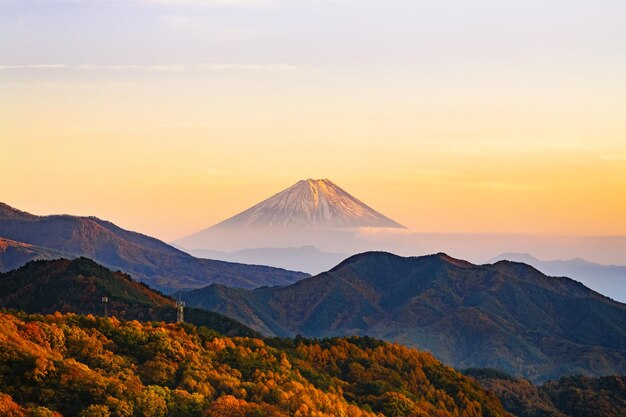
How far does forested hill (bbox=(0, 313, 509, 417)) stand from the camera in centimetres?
7694

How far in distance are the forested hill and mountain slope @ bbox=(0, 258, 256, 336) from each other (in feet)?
124

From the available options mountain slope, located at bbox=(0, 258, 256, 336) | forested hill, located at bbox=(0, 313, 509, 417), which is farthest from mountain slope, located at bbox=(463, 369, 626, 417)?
mountain slope, located at bbox=(0, 258, 256, 336)

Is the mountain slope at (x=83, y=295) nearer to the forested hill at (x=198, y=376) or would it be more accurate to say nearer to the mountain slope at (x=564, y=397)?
the forested hill at (x=198, y=376)

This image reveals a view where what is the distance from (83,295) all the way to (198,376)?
75.7 metres

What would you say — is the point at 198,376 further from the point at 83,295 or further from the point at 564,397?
the point at 564,397

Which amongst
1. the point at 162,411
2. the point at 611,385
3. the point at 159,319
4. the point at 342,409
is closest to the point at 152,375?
the point at 162,411

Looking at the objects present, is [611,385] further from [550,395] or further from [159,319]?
[159,319]

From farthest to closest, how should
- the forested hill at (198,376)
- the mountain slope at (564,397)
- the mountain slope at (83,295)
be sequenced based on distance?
the mountain slope at (83,295), the mountain slope at (564,397), the forested hill at (198,376)

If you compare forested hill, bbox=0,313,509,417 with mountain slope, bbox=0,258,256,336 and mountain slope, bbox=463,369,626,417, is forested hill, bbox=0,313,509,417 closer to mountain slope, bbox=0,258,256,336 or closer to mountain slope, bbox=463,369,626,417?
mountain slope, bbox=463,369,626,417

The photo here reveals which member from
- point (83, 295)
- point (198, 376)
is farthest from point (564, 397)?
point (198, 376)

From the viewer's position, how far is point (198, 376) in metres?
92.1

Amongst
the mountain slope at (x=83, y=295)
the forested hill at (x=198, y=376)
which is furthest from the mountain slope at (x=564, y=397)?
the mountain slope at (x=83, y=295)

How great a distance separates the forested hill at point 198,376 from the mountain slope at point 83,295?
3777 cm

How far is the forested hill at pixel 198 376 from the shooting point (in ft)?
252
